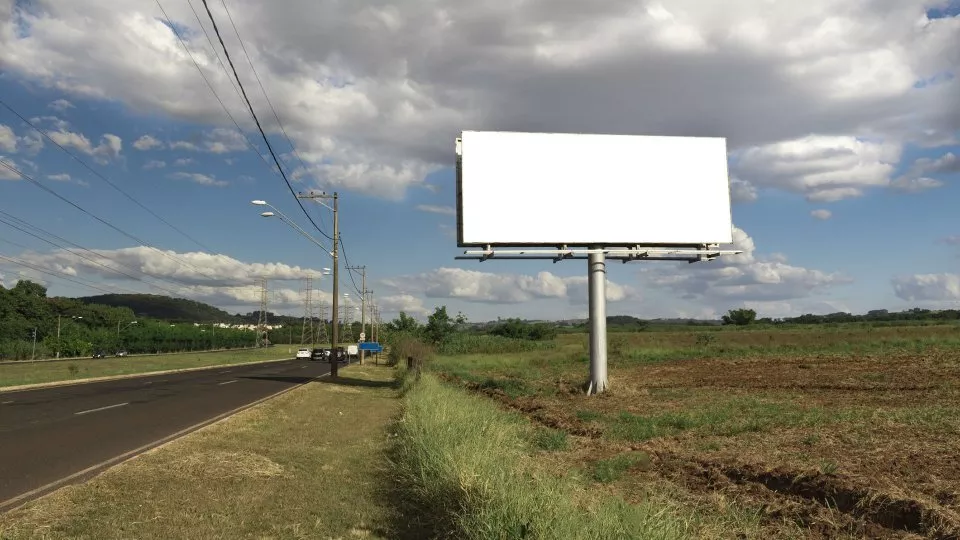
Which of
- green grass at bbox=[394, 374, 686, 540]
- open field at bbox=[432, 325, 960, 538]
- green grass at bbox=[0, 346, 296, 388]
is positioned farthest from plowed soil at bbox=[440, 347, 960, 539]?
green grass at bbox=[0, 346, 296, 388]

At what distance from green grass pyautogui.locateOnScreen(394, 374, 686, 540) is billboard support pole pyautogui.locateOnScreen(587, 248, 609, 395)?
44.7ft

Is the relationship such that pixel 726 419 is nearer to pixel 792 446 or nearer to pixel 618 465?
pixel 792 446

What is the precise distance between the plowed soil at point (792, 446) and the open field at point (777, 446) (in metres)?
0.03

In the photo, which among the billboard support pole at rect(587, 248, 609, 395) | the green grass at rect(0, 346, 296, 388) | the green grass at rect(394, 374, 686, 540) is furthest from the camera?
the green grass at rect(0, 346, 296, 388)

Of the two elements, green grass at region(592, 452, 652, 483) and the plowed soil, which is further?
green grass at region(592, 452, 652, 483)

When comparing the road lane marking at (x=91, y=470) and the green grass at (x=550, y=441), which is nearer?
the road lane marking at (x=91, y=470)

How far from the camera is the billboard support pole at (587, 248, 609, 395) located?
24.3 meters

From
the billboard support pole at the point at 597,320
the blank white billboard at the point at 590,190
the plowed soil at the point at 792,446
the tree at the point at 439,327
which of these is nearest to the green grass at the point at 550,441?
the plowed soil at the point at 792,446

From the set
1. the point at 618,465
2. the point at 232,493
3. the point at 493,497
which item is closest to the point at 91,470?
the point at 232,493

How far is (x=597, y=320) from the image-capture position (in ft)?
80.5

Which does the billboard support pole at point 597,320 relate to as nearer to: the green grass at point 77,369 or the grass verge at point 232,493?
the grass verge at point 232,493

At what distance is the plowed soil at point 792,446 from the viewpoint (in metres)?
7.00

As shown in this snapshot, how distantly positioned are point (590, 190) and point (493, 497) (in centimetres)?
2045

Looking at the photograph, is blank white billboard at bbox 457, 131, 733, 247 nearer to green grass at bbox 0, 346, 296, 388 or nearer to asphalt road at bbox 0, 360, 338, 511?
asphalt road at bbox 0, 360, 338, 511
